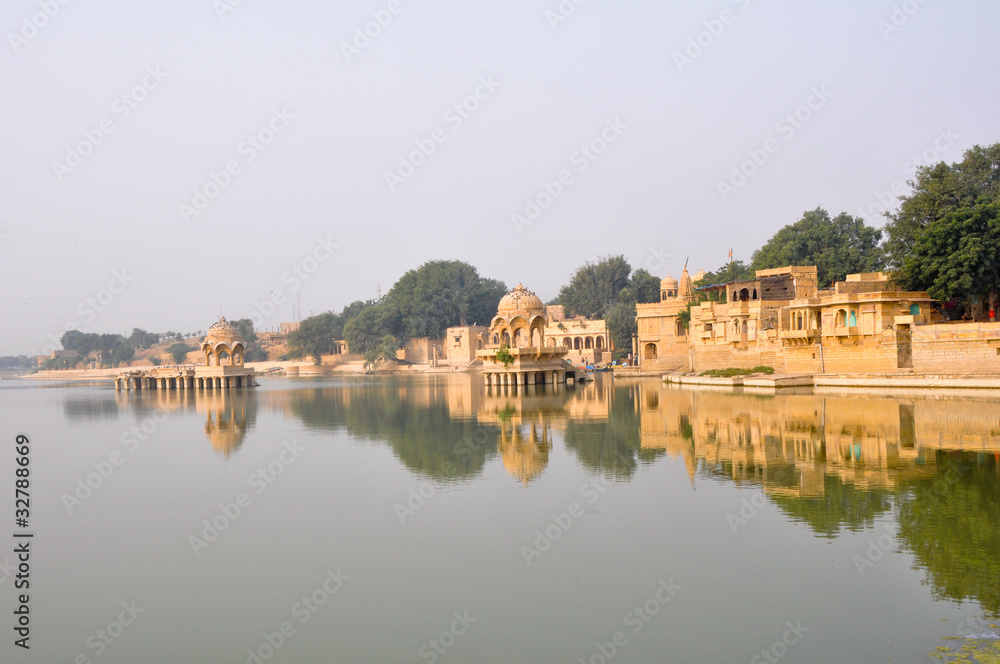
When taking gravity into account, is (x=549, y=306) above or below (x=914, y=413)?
above

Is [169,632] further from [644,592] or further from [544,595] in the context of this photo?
[644,592]

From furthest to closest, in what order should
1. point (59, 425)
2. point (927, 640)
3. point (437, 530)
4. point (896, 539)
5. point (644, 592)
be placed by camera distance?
1. point (59, 425)
2. point (437, 530)
3. point (896, 539)
4. point (644, 592)
5. point (927, 640)

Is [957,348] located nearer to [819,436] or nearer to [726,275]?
[819,436]

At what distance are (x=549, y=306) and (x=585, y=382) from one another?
119 ft

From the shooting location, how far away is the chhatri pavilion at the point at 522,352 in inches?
1560

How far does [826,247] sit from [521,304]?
1772 centimetres

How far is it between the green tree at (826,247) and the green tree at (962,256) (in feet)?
58.6

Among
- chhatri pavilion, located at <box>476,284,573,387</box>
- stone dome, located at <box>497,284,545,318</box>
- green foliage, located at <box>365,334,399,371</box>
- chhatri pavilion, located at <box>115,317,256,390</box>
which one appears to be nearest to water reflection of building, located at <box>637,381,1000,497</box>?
chhatri pavilion, located at <box>476,284,573,387</box>

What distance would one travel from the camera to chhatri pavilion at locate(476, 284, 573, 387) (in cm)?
3962

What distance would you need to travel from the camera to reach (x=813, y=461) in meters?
14.9

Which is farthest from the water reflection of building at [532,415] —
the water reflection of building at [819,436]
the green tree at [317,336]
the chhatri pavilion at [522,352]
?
the green tree at [317,336]

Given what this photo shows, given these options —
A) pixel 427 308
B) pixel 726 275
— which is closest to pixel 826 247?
pixel 726 275

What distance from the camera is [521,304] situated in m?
43.9

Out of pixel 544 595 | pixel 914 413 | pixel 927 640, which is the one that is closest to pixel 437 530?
pixel 544 595
